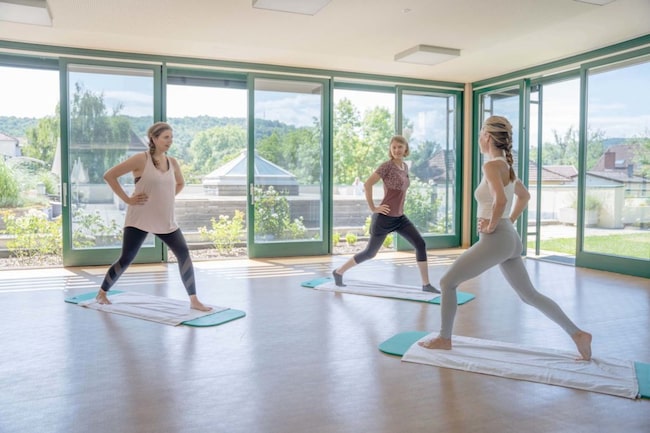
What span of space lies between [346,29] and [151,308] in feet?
11.6

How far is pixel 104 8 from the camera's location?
5.08 meters

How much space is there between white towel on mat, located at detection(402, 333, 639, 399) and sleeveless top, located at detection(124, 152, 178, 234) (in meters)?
2.05

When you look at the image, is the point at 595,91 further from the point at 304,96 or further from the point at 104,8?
the point at 104,8

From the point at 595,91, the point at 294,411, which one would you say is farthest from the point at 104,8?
the point at 595,91

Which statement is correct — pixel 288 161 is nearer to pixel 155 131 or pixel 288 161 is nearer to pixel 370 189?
pixel 370 189

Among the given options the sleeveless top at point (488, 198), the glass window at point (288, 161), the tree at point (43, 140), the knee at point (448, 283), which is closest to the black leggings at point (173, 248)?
the knee at point (448, 283)

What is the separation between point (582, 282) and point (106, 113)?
593cm

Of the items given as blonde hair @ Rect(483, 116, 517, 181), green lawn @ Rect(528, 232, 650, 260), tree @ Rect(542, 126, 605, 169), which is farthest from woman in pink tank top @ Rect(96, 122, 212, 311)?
tree @ Rect(542, 126, 605, 169)

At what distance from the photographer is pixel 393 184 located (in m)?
4.89

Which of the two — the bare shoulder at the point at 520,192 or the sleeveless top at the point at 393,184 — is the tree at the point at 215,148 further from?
the bare shoulder at the point at 520,192

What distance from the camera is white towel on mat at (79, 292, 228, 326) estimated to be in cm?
403

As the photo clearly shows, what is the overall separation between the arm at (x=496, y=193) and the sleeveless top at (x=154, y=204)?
2.36 metres

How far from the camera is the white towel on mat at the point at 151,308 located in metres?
4.03

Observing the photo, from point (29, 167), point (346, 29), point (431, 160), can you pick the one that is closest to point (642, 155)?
point (431, 160)
